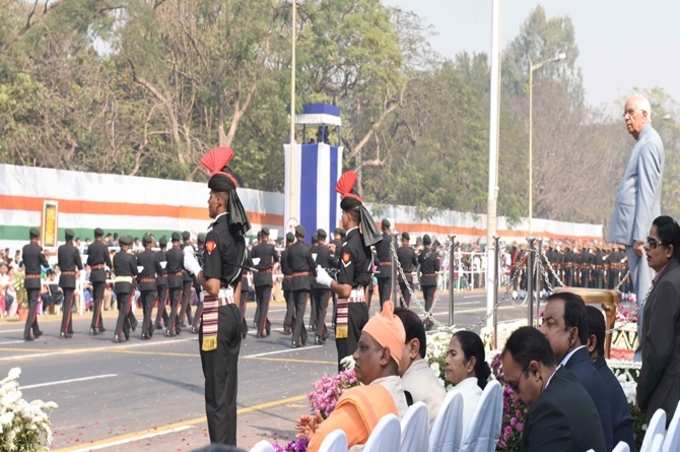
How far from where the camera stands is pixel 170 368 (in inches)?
746

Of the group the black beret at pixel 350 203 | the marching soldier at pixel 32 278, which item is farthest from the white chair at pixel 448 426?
the marching soldier at pixel 32 278

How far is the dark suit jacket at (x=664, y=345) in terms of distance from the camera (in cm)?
808

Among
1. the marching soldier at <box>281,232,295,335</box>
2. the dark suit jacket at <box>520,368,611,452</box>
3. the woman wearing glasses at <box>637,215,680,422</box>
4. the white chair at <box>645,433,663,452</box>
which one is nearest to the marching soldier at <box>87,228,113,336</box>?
the marching soldier at <box>281,232,295,335</box>

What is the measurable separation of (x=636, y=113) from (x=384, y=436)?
262 inches

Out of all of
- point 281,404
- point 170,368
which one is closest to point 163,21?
point 170,368

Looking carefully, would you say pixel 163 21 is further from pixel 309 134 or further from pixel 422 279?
pixel 422 279

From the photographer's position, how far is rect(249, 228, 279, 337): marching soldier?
2509 centimetres

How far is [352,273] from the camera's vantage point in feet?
47.1

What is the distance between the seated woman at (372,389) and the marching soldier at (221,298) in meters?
3.31

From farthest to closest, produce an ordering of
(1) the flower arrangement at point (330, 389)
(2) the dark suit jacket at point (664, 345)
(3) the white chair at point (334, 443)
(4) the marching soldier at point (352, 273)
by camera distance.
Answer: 1. (4) the marching soldier at point (352, 273)
2. (1) the flower arrangement at point (330, 389)
3. (2) the dark suit jacket at point (664, 345)
4. (3) the white chair at point (334, 443)

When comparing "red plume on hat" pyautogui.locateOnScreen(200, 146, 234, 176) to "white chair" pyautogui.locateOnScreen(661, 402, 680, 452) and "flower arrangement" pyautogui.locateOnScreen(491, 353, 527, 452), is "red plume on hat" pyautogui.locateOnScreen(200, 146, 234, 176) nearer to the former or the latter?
"flower arrangement" pyautogui.locateOnScreen(491, 353, 527, 452)

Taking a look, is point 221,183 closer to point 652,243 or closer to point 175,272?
point 652,243

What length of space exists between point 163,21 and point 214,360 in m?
36.3

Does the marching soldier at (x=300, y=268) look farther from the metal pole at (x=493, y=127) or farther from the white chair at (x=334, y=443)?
the white chair at (x=334, y=443)
